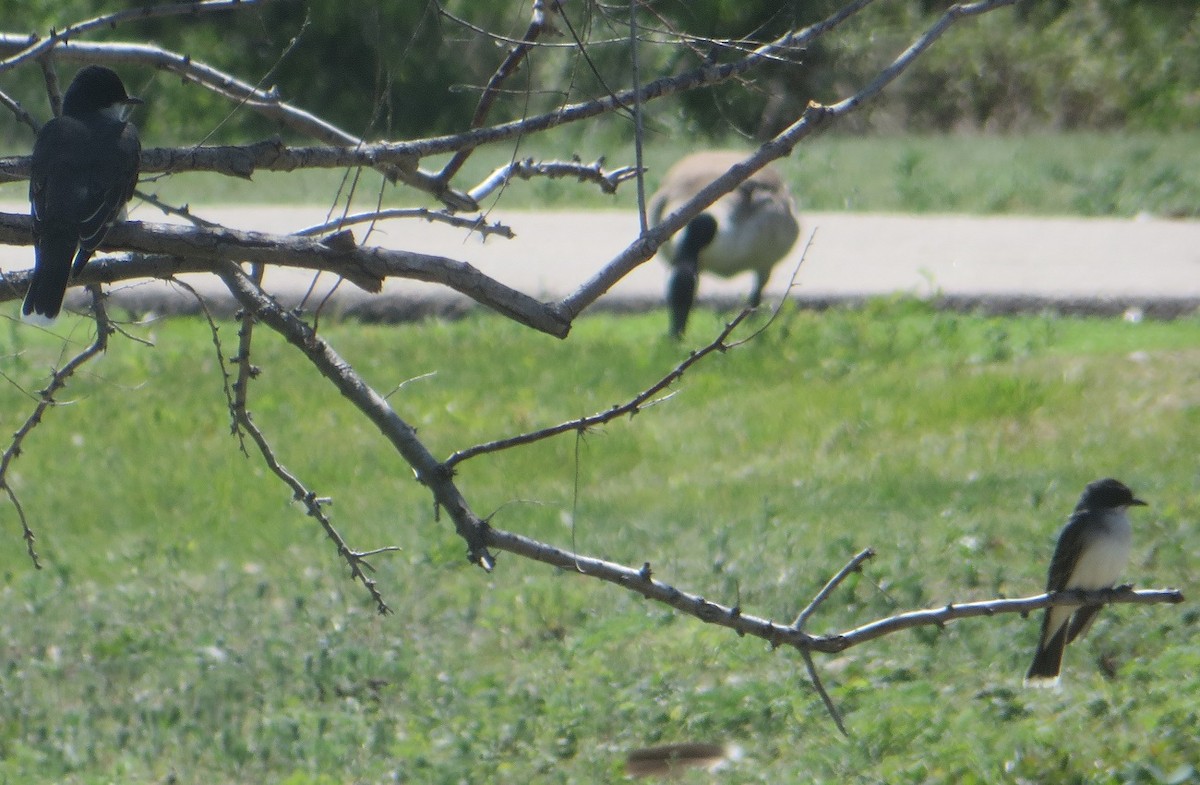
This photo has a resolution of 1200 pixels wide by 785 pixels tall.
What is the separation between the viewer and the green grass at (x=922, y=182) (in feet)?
47.7

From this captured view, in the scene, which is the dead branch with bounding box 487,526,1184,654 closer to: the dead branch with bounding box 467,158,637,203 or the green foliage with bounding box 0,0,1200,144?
the dead branch with bounding box 467,158,637,203

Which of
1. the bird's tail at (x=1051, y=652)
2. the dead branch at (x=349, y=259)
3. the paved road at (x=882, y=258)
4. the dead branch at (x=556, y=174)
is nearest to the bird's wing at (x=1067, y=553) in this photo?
the bird's tail at (x=1051, y=652)

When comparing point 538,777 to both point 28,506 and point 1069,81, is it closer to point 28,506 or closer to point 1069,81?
point 28,506

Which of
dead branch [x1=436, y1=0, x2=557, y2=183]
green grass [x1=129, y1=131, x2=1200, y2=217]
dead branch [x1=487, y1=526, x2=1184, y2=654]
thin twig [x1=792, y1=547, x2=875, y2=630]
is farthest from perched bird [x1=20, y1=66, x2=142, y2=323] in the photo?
green grass [x1=129, y1=131, x2=1200, y2=217]

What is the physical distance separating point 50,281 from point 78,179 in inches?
17.6

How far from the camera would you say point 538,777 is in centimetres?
488

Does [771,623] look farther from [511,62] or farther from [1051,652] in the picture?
[1051,652]

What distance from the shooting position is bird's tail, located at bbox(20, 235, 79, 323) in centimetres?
347

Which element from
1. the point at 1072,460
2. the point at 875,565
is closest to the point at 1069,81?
the point at 1072,460

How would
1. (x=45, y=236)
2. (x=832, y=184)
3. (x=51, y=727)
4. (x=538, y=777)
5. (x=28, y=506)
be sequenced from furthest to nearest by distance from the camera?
(x=832, y=184) < (x=28, y=506) < (x=51, y=727) < (x=538, y=777) < (x=45, y=236)

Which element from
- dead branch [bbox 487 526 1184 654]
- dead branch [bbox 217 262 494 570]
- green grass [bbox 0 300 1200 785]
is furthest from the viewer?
green grass [bbox 0 300 1200 785]

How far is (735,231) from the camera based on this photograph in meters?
10.1

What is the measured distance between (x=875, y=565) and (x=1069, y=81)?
19.5 m

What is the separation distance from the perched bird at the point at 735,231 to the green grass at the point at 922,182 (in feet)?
8.65
